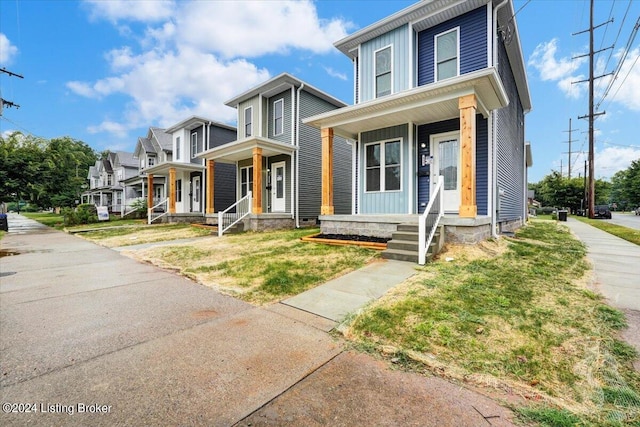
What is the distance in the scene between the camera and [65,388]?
192 cm

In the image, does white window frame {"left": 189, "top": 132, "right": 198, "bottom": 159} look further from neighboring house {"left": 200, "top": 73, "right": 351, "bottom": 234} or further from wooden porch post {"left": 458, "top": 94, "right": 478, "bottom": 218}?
wooden porch post {"left": 458, "top": 94, "right": 478, "bottom": 218}

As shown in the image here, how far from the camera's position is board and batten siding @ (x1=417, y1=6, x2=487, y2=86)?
25.1 ft

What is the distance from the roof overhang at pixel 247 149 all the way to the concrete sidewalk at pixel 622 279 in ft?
34.0

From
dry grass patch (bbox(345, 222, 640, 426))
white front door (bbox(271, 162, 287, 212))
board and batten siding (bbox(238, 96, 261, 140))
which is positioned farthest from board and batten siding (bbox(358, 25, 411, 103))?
dry grass patch (bbox(345, 222, 640, 426))

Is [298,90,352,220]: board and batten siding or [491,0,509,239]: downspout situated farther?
[298,90,352,220]: board and batten siding

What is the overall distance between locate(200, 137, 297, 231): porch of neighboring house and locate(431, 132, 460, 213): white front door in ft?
20.9

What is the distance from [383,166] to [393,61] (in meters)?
3.37

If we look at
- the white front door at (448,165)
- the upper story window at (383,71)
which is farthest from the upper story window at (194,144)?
the white front door at (448,165)

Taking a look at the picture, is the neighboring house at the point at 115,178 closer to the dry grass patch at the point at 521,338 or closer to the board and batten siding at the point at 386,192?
the board and batten siding at the point at 386,192

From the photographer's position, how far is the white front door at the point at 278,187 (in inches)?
524

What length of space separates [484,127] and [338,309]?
23.3ft

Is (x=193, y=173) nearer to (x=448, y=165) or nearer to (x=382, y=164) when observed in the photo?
(x=382, y=164)

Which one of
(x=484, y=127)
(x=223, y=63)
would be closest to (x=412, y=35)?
(x=484, y=127)

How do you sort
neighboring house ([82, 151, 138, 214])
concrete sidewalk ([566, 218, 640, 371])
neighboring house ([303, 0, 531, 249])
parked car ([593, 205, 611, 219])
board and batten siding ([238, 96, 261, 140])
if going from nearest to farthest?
concrete sidewalk ([566, 218, 640, 371]), neighboring house ([303, 0, 531, 249]), board and batten siding ([238, 96, 261, 140]), parked car ([593, 205, 611, 219]), neighboring house ([82, 151, 138, 214])
